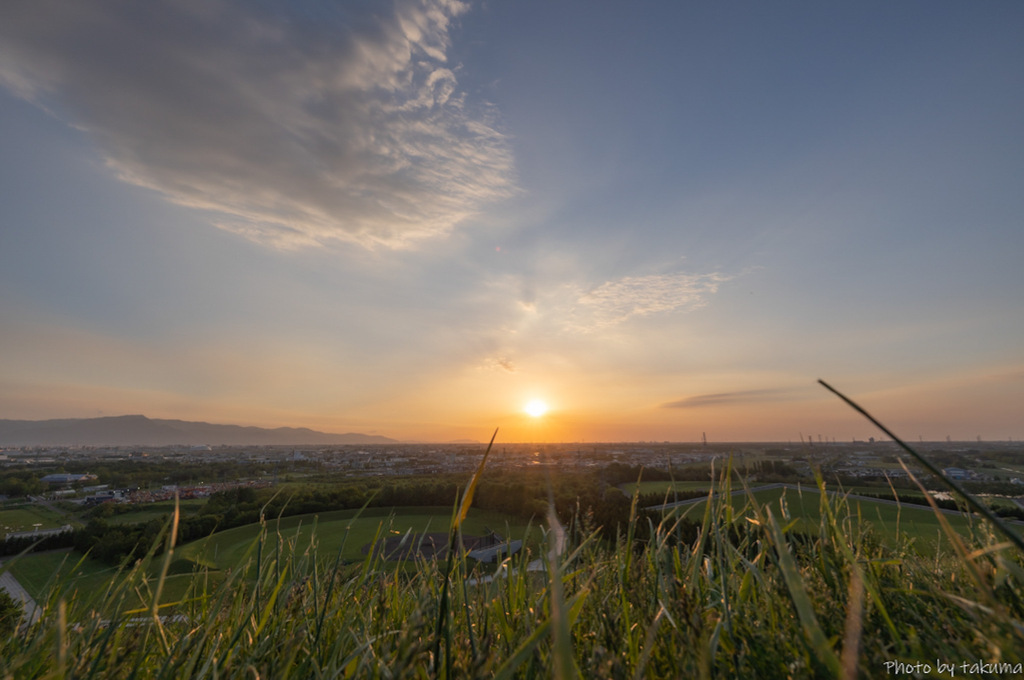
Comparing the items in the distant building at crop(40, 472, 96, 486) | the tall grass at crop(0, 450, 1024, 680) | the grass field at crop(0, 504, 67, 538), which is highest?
the tall grass at crop(0, 450, 1024, 680)

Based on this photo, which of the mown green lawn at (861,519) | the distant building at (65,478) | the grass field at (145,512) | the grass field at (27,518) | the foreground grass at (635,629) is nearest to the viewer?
the foreground grass at (635,629)

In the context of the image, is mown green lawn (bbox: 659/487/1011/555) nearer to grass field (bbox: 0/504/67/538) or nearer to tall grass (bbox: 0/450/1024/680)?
tall grass (bbox: 0/450/1024/680)

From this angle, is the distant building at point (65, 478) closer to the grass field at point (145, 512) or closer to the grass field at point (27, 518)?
the grass field at point (27, 518)

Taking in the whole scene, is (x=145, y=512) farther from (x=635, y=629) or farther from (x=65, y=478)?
(x=635, y=629)

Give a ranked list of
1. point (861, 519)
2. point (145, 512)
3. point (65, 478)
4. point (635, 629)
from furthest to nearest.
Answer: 1. point (65, 478)
2. point (145, 512)
3. point (861, 519)
4. point (635, 629)

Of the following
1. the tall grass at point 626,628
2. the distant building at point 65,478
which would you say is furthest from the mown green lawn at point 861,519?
the distant building at point 65,478

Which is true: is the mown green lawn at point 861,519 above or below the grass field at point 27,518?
above

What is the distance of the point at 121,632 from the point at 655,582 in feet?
7.73

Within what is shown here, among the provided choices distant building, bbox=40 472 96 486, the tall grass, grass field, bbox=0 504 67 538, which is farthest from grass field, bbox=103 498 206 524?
the tall grass

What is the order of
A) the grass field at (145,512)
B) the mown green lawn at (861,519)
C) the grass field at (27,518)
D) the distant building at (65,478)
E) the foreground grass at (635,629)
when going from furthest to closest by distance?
the distant building at (65,478)
the grass field at (27,518)
the grass field at (145,512)
the mown green lawn at (861,519)
the foreground grass at (635,629)

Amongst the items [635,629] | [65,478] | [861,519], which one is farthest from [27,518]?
[861,519]

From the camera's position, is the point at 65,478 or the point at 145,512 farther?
the point at 65,478

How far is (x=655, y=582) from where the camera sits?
6.35 ft

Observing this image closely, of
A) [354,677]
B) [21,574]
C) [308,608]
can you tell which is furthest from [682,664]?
[21,574]
